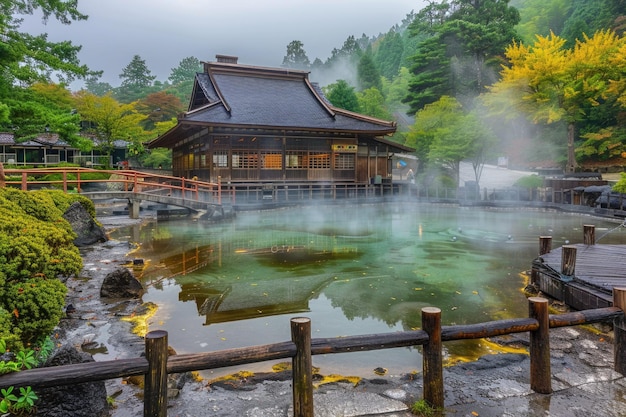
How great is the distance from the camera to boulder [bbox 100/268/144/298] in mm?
7219

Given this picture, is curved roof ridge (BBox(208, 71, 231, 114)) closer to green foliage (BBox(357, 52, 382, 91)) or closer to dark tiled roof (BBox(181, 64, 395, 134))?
dark tiled roof (BBox(181, 64, 395, 134))

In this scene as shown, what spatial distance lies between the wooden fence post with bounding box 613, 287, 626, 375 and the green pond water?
138cm

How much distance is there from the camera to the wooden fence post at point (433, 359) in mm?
3545

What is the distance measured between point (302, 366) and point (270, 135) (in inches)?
893

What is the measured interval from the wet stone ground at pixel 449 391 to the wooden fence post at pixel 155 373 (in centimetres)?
80

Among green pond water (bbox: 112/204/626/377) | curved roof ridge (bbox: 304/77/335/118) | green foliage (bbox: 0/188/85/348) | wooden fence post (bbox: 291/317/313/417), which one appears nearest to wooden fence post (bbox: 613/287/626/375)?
green pond water (bbox: 112/204/626/377)

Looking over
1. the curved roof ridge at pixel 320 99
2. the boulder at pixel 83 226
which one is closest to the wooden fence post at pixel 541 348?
the boulder at pixel 83 226

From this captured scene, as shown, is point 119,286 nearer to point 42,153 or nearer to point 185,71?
point 42,153

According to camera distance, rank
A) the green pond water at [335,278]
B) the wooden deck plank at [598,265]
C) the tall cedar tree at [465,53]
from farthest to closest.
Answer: the tall cedar tree at [465,53] → the wooden deck plank at [598,265] → the green pond water at [335,278]

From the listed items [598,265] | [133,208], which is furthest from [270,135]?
[598,265]

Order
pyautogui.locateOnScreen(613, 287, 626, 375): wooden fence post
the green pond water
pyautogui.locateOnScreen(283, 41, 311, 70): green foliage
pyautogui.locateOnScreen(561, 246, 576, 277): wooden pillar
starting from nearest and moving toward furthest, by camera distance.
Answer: pyautogui.locateOnScreen(613, 287, 626, 375): wooden fence post
the green pond water
pyautogui.locateOnScreen(561, 246, 576, 277): wooden pillar
pyautogui.locateOnScreen(283, 41, 311, 70): green foliage

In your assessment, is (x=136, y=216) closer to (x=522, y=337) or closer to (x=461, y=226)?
(x=461, y=226)

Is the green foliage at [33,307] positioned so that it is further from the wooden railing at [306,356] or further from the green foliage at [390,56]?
the green foliage at [390,56]

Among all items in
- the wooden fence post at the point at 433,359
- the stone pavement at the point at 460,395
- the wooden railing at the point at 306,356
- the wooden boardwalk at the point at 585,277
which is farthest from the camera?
the wooden boardwalk at the point at 585,277
